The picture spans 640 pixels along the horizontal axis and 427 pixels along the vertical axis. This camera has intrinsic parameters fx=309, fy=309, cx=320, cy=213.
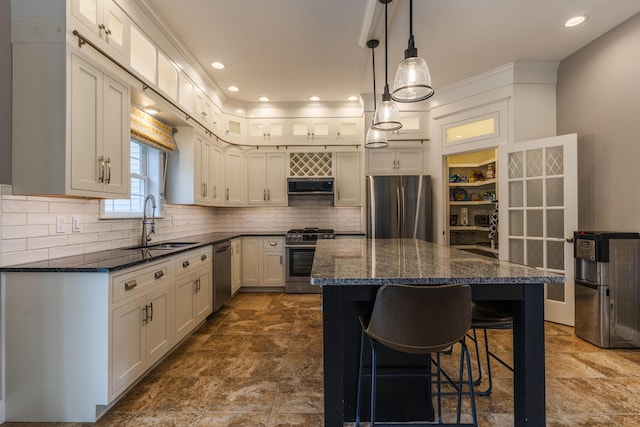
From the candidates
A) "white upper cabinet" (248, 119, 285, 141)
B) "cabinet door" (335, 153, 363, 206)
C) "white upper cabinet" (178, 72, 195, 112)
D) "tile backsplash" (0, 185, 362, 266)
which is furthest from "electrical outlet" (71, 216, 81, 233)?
"cabinet door" (335, 153, 363, 206)

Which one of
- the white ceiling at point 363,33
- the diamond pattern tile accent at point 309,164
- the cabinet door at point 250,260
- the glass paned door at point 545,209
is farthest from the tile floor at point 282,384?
the white ceiling at point 363,33

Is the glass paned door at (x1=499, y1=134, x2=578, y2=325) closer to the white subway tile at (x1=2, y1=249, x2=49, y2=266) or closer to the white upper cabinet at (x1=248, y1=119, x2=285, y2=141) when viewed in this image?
the white upper cabinet at (x1=248, y1=119, x2=285, y2=141)

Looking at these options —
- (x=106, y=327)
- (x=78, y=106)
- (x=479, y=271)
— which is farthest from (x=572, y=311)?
(x=78, y=106)

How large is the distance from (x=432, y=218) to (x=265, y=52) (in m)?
2.95

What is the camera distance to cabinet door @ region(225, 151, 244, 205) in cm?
454

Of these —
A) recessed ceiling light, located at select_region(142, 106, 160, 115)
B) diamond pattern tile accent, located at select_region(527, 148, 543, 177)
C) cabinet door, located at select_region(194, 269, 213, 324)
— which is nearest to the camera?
recessed ceiling light, located at select_region(142, 106, 160, 115)

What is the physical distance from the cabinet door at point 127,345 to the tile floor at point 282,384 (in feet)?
0.62

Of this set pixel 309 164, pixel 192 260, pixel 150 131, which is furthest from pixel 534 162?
pixel 150 131

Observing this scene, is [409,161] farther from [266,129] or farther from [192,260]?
→ [192,260]

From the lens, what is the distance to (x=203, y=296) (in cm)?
313

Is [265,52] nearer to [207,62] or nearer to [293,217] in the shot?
[207,62]

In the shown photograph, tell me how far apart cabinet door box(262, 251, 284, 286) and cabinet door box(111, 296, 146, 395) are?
101 inches

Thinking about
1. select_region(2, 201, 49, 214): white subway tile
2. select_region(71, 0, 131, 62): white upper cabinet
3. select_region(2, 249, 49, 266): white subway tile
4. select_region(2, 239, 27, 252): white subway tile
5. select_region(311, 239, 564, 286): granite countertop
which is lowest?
select_region(311, 239, 564, 286): granite countertop

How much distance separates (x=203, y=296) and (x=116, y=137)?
5.60 feet
